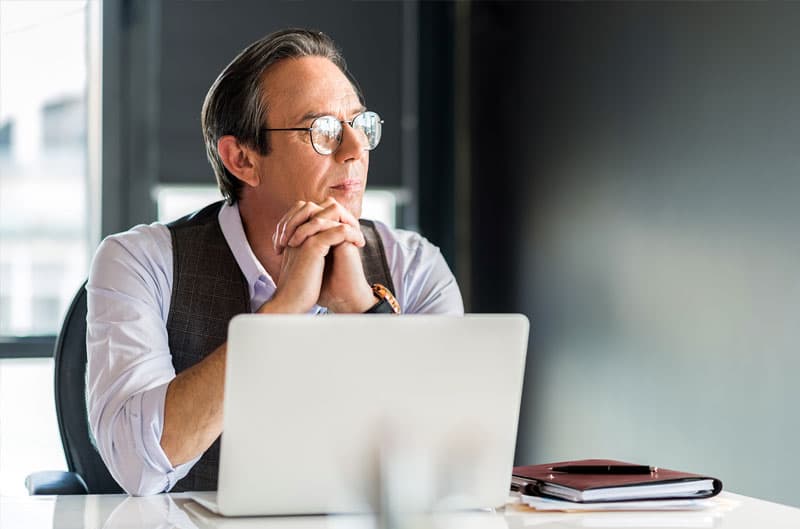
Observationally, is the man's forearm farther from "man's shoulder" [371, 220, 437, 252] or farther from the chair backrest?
"man's shoulder" [371, 220, 437, 252]

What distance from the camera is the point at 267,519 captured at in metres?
1.17

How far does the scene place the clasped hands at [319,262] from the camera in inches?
63.8

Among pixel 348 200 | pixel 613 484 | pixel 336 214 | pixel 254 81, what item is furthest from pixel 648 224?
pixel 613 484

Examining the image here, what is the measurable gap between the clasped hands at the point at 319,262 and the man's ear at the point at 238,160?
0.37 metres

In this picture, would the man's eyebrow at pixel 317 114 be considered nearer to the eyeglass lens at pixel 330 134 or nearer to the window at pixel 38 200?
the eyeglass lens at pixel 330 134

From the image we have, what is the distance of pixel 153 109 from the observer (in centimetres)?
361

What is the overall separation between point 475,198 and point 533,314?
613mm

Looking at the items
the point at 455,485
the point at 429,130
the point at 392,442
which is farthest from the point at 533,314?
the point at 455,485

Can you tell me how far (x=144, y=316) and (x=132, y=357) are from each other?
114mm

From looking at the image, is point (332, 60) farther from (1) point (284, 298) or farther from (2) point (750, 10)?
(2) point (750, 10)

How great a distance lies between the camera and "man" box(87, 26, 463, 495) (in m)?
1.55

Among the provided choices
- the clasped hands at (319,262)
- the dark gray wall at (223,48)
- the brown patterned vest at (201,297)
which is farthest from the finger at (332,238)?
the dark gray wall at (223,48)

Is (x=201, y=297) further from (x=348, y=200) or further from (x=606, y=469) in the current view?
(x=606, y=469)

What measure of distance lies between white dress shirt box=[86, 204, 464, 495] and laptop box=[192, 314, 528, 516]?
0.43m
